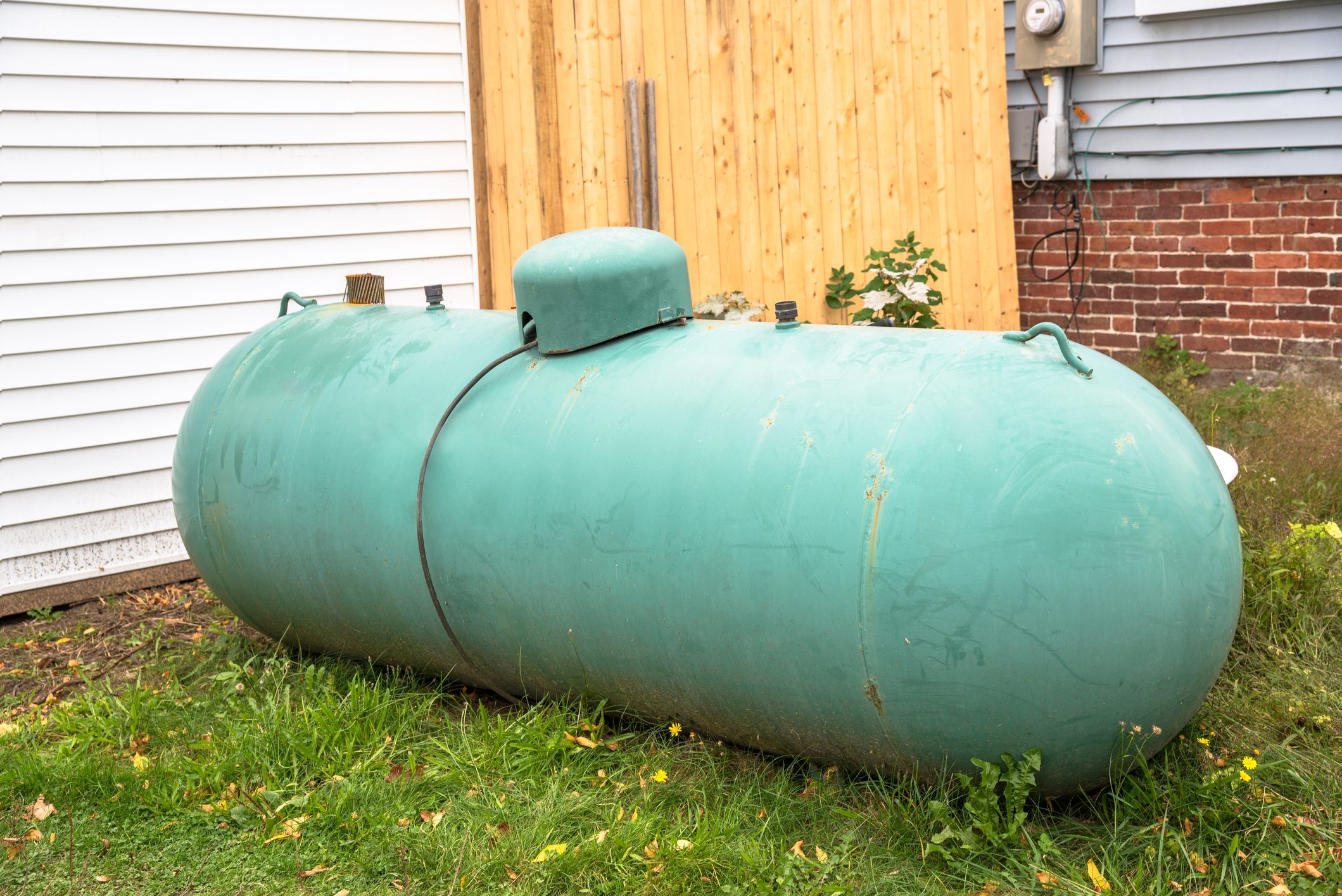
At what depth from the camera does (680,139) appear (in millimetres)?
6020

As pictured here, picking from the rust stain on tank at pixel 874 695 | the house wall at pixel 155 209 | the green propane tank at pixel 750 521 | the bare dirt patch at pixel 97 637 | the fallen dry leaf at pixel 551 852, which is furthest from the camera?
the house wall at pixel 155 209

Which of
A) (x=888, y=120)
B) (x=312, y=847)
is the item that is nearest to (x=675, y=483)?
(x=312, y=847)

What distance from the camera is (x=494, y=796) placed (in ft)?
9.67

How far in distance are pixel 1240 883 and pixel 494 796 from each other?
5.39ft

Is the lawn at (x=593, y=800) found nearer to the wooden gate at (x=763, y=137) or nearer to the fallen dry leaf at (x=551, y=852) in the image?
the fallen dry leaf at (x=551, y=852)

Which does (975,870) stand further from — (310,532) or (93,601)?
(93,601)

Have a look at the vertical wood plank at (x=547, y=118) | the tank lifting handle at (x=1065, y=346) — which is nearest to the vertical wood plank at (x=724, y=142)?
the vertical wood plank at (x=547, y=118)

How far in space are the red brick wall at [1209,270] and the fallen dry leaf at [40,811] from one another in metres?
5.70

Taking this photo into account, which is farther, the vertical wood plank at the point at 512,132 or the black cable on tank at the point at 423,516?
the vertical wood plank at the point at 512,132

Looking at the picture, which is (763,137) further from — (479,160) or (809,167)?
(479,160)

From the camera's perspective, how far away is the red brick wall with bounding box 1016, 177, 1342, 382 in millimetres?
6066

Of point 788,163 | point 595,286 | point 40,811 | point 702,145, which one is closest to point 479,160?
point 702,145

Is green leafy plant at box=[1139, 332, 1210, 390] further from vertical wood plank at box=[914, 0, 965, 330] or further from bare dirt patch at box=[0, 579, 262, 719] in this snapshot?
bare dirt patch at box=[0, 579, 262, 719]

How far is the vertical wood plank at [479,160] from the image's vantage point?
573 centimetres
